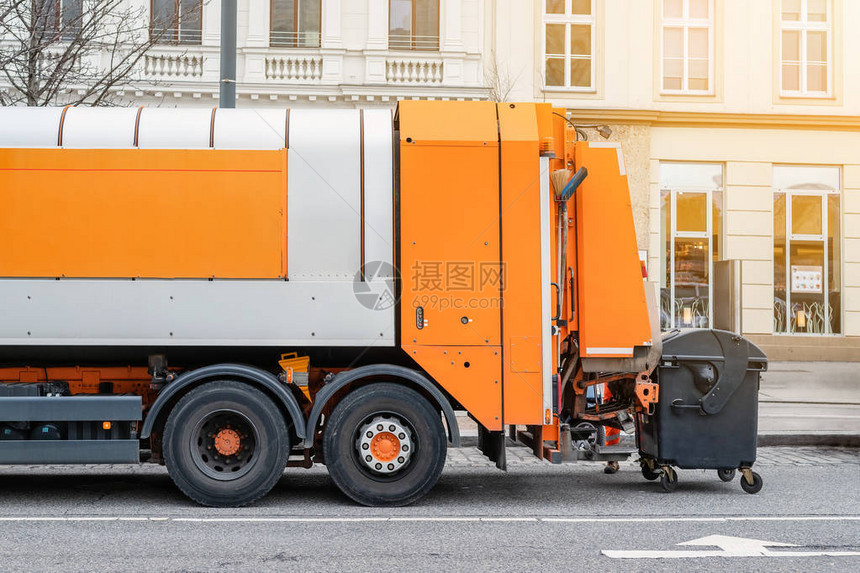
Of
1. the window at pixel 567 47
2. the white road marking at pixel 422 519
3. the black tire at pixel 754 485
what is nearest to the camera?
the white road marking at pixel 422 519

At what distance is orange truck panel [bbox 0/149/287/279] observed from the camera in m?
6.50

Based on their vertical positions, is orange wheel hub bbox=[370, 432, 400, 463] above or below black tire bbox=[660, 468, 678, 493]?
above

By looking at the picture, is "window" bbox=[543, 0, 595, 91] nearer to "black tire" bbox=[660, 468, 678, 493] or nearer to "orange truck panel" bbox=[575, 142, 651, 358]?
"orange truck panel" bbox=[575, 142, 651, 358]

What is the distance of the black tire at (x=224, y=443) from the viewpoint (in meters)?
6.50

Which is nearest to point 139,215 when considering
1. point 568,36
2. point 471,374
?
point 471,374

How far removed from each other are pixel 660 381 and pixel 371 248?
2.68 metres

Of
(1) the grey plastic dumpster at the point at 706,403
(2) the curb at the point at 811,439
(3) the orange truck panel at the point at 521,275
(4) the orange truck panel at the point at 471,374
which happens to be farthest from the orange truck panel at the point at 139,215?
(2) the curb at the point at 811,439

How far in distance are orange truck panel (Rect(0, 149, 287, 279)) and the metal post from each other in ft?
8.99

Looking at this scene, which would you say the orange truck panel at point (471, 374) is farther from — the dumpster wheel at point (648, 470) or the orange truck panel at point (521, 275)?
the dumpster wheel at point (648, 470)

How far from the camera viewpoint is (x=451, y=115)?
684cm

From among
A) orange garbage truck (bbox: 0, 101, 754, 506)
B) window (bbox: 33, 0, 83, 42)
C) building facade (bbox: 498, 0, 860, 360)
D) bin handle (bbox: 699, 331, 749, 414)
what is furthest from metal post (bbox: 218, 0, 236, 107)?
building facade (bbox: 498, 0, 860, 360)

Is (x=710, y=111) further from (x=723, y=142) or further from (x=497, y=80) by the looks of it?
(x=497, y=80)

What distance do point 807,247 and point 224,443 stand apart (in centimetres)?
1526

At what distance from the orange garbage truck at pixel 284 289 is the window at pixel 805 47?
13.8 meters
